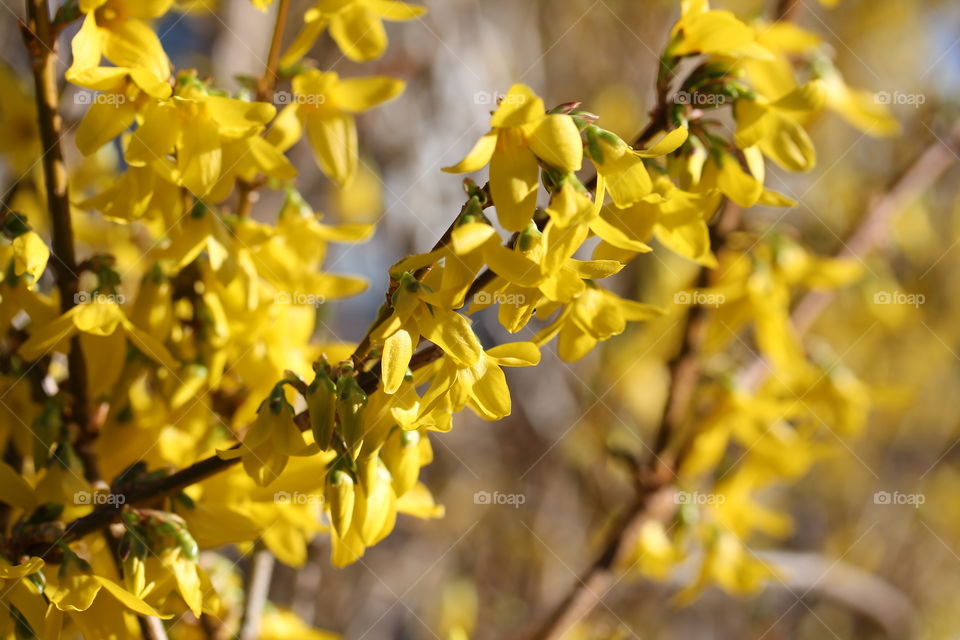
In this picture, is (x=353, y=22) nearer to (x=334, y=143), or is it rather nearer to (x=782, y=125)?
(x=334, y=143)

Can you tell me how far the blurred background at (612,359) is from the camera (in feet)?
9.27

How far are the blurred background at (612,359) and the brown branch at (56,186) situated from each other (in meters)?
1.29

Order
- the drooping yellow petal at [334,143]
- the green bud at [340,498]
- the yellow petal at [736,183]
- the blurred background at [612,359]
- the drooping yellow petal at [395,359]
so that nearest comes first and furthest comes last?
1. the drooping yellow petal at [395,359]
2. the green bud at [340,498]
3. the yellow petal at [736,183]
4. the drooping yellow petal at [334,143]
5. the blurred background at [612,359]

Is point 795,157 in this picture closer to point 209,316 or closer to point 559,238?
point 559,238

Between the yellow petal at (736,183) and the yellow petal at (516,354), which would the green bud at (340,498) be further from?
the yellow petal at (736,183)

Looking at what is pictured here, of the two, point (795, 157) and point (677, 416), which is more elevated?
point (795, 157)

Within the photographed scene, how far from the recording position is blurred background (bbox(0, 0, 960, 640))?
2826 millimetres

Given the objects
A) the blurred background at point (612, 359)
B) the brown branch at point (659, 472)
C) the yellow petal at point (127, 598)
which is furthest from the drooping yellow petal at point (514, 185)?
the blurred background at point (612, 359)

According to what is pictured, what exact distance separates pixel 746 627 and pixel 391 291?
3.23m

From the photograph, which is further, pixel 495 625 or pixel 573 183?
pixel 495 625

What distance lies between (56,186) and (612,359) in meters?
2.21

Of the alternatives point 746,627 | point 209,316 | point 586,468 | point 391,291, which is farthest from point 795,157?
point 746,627

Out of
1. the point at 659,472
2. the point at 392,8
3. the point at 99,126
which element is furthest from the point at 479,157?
the point at 659,472

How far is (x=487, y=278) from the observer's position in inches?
34.8
